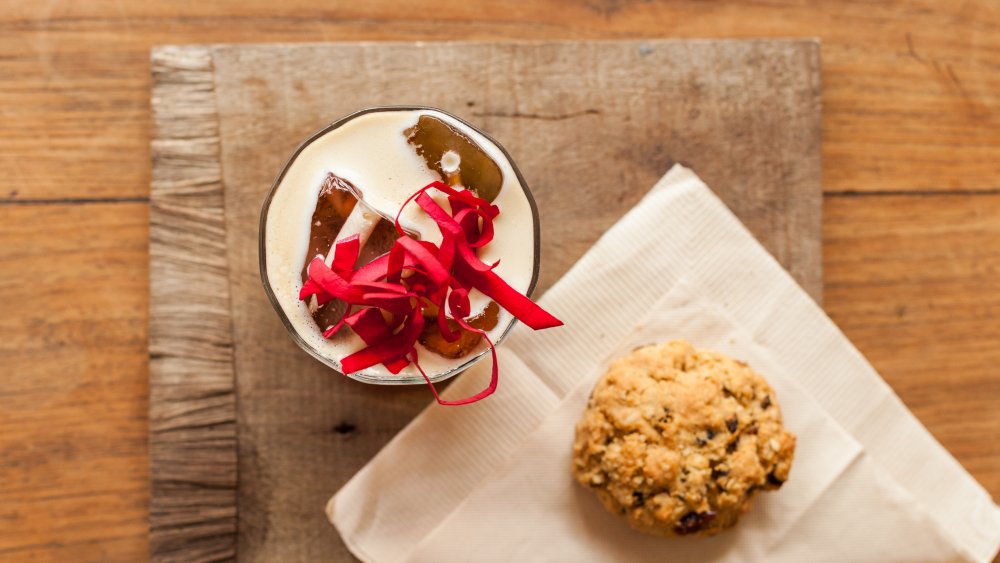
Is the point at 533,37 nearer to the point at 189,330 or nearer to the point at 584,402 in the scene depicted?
the point at 584,402

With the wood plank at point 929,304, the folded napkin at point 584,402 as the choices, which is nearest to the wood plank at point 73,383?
the folded napkin at point 584,402

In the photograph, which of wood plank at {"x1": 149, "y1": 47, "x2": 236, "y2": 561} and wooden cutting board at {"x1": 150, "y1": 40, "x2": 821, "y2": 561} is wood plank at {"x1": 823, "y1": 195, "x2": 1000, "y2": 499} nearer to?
wooden cutting board at {"x1": 150, "y1": 40, "x2": 821, "y2": 561}

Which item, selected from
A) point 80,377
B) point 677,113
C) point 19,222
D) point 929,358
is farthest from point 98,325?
point 929,358

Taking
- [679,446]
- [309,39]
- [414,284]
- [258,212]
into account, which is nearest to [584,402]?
[679,446]

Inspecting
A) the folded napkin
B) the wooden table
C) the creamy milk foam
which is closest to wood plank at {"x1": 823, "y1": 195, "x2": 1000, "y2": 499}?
the wooden table

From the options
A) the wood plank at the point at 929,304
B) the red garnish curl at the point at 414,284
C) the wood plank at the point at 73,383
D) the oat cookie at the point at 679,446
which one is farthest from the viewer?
the wood plank at the point at 929,304

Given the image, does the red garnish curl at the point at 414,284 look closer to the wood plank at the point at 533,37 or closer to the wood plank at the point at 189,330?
the wood plank at the point at 189,330

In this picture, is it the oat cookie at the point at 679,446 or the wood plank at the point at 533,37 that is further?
the wood plank at the point at 533,37
